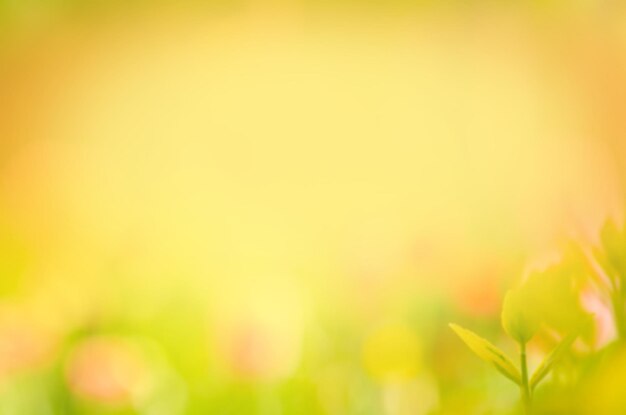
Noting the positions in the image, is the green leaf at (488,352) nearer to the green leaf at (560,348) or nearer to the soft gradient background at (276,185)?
the green leaf at (560,348)

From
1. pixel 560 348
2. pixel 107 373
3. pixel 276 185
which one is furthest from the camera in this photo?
pixel 276 185

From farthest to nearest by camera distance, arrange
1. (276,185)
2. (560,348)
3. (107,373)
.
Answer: (276,185)
(107,373)
(560,348)

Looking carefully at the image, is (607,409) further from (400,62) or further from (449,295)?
(400,62)

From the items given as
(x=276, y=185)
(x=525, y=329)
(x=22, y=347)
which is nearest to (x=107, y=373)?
(x=22, y=347)

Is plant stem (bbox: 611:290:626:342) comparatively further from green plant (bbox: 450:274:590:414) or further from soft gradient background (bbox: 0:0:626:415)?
soft gradient background (bbox: 0:0:626:415)

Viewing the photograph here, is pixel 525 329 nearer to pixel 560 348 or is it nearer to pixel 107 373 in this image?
pixel 560 348

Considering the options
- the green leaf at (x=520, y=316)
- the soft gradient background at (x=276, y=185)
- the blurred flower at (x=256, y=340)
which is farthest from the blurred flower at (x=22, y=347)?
the green leaf at (x=520, y=316)

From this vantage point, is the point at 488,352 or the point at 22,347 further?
the point at 22,347

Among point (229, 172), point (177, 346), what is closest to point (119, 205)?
point (229, 172)
